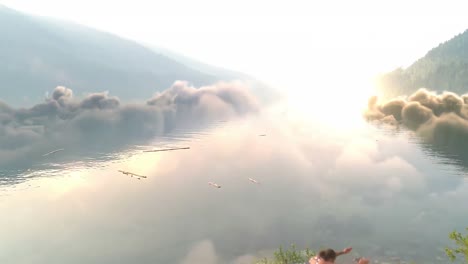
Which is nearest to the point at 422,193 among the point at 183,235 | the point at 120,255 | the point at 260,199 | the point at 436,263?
the point at 260,199

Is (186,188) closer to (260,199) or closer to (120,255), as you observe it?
(260,199)

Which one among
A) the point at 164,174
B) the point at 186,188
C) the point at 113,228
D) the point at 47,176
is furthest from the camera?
the point at 47,176

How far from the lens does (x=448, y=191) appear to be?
126m

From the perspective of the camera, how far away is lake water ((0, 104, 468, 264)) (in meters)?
90.0

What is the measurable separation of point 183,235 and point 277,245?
28.0m

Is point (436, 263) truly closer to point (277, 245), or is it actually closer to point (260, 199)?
point (277, 245)

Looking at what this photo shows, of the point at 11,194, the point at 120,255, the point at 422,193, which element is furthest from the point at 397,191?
the point at 11,194

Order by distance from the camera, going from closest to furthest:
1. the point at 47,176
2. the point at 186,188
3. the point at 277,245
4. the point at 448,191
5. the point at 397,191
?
the point at 277,245
the point at 448,191
the point at 397,191
the point at 186,188
the point at 47,176

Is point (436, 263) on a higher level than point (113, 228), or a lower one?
higher

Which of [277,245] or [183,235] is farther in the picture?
[183,235]

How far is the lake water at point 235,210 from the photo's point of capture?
295ft

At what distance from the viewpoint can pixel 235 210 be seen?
385 feet

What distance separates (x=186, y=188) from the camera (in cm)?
15200

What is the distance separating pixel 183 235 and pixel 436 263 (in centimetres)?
6219
